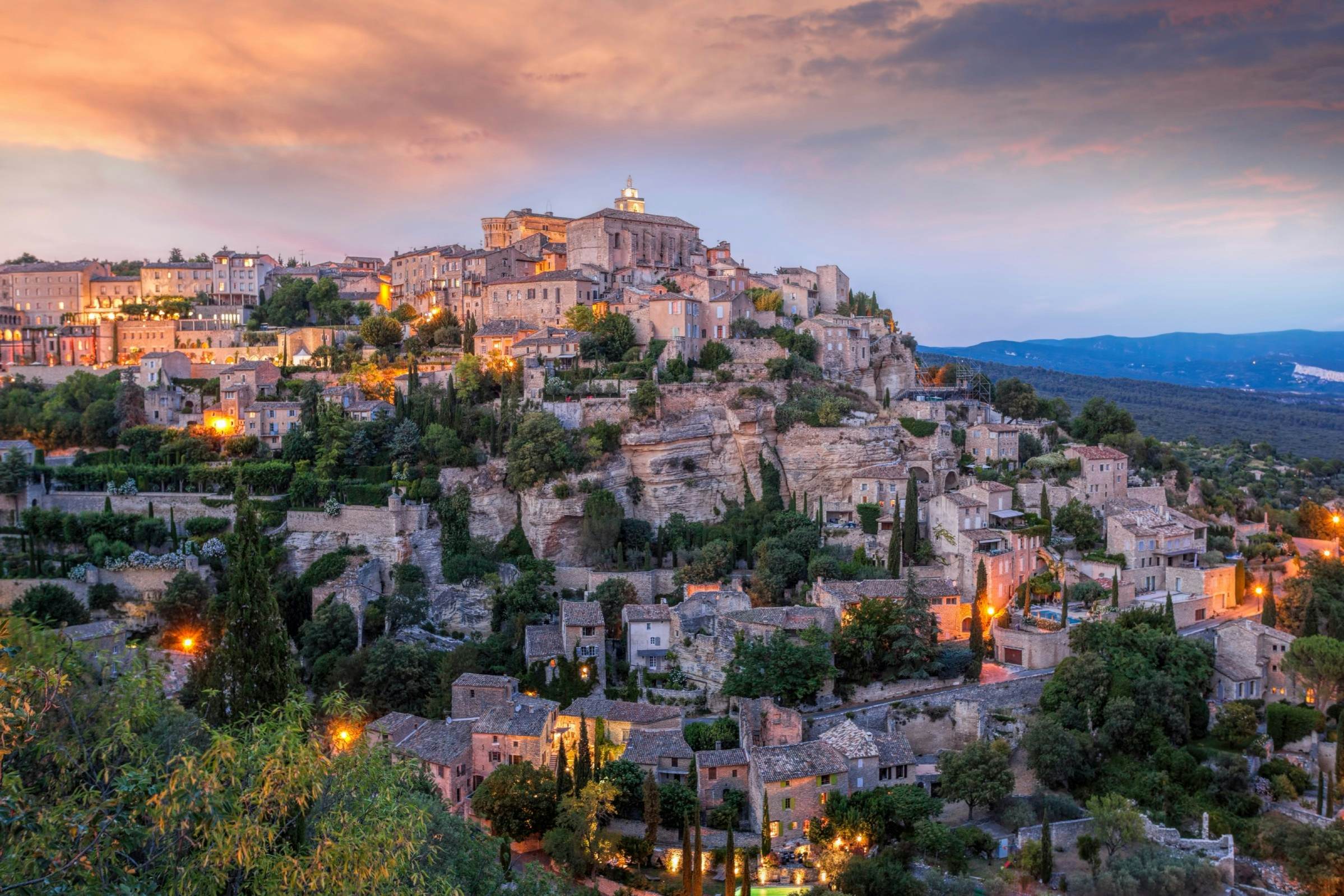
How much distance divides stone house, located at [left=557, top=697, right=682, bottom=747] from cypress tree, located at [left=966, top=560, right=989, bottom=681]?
30.0 feet

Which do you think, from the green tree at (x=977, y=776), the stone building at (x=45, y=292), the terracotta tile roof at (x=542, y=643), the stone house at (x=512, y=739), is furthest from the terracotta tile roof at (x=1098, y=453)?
the stone building at (x=45, y=292)

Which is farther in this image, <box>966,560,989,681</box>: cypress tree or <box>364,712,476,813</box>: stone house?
<box>966,560,989,681</box>: cypress tree

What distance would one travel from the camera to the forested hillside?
84.5 m

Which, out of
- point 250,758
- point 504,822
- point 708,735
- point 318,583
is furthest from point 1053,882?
point 318,583

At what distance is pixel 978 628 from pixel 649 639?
411 inches

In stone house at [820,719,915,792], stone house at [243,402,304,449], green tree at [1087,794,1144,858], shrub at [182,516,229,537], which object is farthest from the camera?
stone house at [243,402,304,449]

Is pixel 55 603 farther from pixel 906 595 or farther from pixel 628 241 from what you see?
pixel 628 241

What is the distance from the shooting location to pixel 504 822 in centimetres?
2483

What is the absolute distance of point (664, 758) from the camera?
26859 millimetres

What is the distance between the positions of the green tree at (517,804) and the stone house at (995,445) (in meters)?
24.5

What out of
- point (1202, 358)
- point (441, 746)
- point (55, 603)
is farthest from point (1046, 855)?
point (1202, 358)

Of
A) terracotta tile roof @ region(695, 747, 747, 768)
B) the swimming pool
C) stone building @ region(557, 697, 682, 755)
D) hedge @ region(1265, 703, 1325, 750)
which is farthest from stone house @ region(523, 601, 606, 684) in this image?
hedge @ region(1265, 703, 1325, 750)

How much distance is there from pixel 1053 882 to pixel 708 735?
31.0 ft

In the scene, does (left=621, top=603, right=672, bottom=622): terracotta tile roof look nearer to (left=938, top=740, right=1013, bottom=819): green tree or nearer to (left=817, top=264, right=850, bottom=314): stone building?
(left=938, top=740, right=1013, bottom=819): green tree
